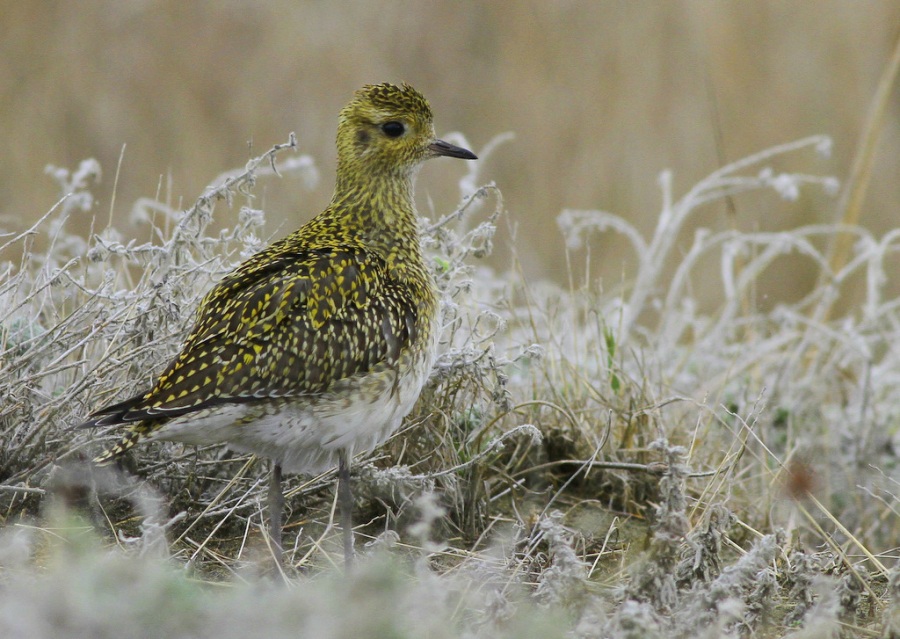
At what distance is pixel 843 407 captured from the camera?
699 cm

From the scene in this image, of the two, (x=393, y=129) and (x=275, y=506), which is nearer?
(x=275, y=506)

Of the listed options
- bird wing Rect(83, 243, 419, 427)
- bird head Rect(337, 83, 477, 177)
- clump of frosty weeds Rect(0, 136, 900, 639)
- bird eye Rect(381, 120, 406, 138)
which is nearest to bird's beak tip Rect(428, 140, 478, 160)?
bird head Rect(337, 83, 477, 177)

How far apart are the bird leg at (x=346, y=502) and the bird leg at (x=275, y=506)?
22 cm

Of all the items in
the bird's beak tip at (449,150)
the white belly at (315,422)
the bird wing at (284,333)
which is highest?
the bird's beak tip at (449,150)

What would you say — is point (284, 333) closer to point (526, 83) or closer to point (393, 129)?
point (393, 129)

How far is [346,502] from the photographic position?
441cm

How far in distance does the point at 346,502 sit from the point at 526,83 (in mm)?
7154

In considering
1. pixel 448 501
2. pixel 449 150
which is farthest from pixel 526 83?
pixel 448 501

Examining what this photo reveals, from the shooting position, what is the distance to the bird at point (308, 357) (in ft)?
13.0

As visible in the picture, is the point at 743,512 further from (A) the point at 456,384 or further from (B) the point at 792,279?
(B) the point at 792,279

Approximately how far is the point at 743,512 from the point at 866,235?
2858mm

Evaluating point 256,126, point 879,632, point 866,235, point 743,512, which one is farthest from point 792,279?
point 879,632

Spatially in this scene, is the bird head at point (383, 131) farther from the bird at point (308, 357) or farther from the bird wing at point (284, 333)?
the bird wing at point (284, 333)

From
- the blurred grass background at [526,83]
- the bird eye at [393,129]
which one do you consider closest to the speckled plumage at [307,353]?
the bird eye at [393,129]
